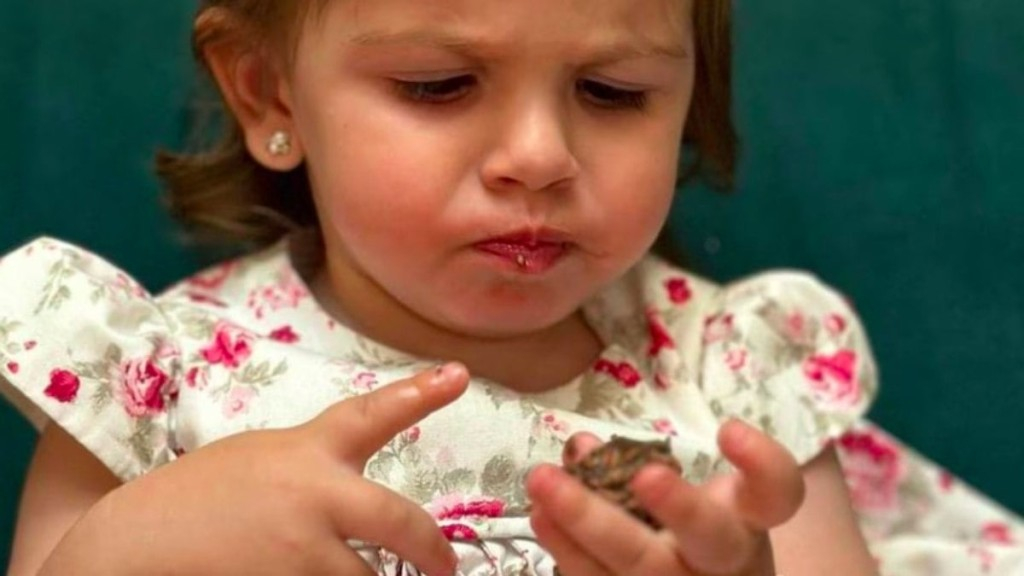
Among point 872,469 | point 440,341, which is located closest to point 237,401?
point 440,341

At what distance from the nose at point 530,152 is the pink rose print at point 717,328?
0.27 meters

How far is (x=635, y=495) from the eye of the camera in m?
0.81

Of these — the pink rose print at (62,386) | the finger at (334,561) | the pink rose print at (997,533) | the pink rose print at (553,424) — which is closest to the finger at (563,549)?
the finger at (334,561)

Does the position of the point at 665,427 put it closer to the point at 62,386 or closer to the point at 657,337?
the point at 657,337

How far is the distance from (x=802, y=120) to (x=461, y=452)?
1.58 feet

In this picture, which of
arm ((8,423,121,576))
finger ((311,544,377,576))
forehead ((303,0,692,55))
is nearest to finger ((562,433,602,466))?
finger ((311,544,377,576))

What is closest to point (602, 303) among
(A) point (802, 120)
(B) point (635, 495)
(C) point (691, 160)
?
(C) point (691, 160)

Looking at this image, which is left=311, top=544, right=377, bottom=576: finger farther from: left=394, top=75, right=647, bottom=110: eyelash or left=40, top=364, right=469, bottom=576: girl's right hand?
left=394, top=75, right=647, bottom=110: eyelash

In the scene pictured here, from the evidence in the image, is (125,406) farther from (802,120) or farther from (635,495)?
(802,120)

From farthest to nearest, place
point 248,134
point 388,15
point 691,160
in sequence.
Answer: point 691,160 → point 248,134 → point 388,15

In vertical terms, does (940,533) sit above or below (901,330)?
below

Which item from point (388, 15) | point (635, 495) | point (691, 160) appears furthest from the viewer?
point (691, 160)

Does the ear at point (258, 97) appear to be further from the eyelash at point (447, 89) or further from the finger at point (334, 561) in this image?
the finger at point (334, 561)

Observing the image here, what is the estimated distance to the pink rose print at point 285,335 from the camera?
44.3 inches
